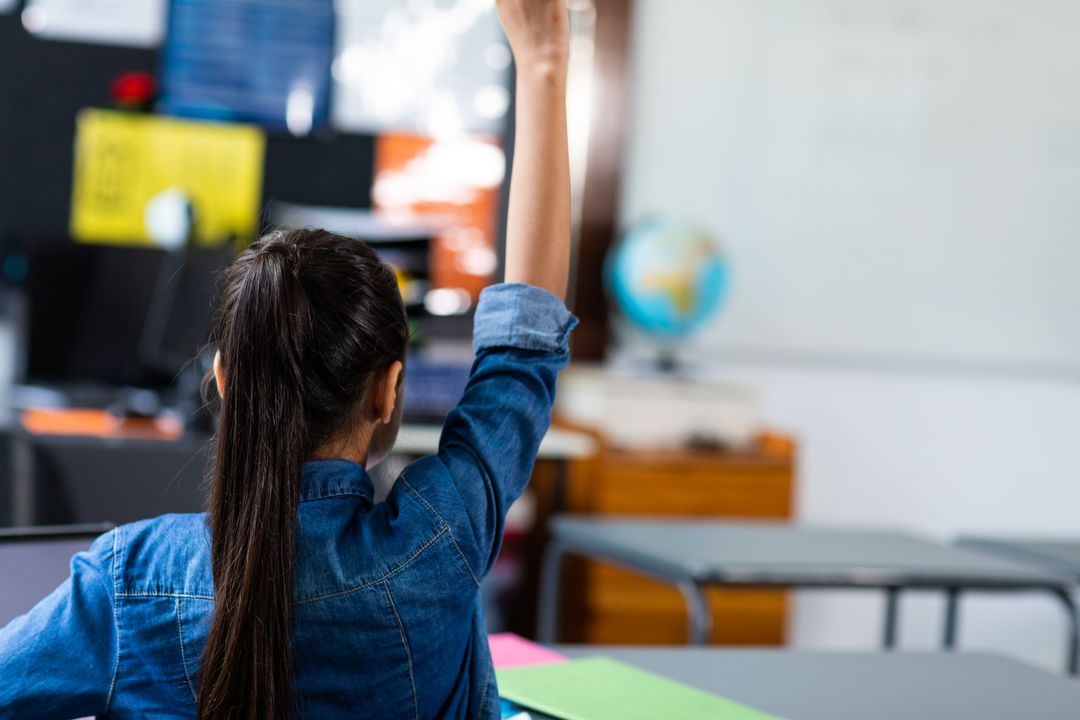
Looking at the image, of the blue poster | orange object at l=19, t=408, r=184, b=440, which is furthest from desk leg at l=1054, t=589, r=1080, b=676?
the blue poster

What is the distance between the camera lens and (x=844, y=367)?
3.72 m

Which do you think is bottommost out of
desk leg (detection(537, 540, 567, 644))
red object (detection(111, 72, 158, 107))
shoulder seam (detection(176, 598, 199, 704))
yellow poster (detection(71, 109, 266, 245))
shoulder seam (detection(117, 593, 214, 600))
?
desk leg (detection(537, 540, 567, 644))

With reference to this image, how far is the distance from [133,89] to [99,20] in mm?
195

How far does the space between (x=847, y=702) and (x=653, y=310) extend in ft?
6.99

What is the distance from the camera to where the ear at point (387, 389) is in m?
0.86

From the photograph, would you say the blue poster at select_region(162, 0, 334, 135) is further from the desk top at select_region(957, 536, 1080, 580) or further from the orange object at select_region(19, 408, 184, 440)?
the desk top at select_region(957, 536, 1080, 580)

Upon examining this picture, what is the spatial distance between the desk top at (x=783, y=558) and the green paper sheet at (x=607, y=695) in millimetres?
826

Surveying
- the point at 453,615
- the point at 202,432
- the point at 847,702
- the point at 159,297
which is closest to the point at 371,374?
the point at 453,615

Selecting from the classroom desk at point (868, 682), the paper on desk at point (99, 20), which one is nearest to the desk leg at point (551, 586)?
the classroom desk at point (868, 682)

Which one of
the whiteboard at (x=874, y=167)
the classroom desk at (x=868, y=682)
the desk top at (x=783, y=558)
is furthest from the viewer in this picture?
the whiteboard at (x=874, y=167)

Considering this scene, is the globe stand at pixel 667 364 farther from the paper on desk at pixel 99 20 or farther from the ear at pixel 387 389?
the ear at pixel 387 389

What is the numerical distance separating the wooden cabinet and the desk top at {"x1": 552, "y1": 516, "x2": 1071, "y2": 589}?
645 millimetres

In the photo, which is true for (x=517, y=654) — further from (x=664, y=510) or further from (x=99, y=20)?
(x=99, y=20)

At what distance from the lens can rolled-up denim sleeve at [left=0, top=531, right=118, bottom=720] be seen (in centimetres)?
78
